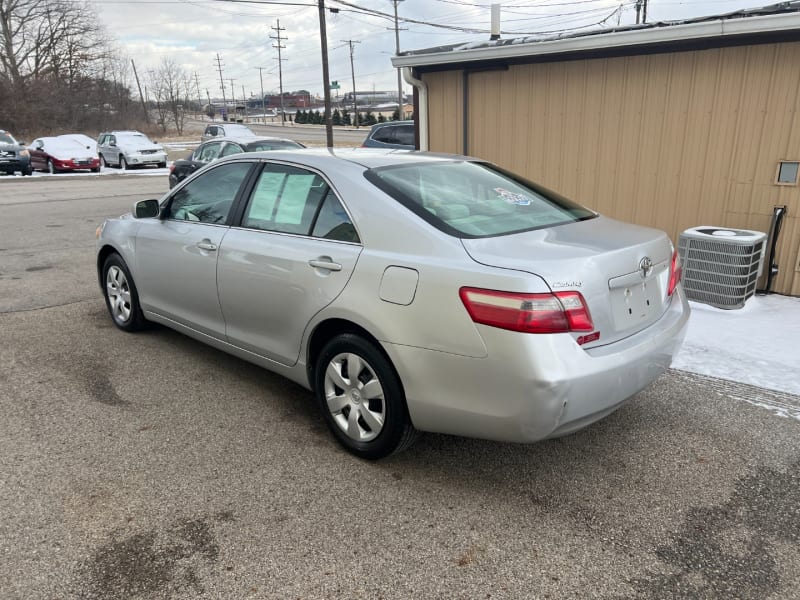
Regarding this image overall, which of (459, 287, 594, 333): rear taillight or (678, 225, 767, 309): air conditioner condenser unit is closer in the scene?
(459, 287, 594, 333): rear taillight

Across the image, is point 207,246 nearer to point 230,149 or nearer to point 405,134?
point 405,134

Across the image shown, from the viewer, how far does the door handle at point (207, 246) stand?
3.97 m

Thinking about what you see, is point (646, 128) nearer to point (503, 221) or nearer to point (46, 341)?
point (503, 221)

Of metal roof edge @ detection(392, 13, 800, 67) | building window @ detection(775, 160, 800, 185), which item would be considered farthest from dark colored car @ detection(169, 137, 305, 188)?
building window @ detection(775, 160, 800, 185)

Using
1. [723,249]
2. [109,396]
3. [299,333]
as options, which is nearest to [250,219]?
[299,333]

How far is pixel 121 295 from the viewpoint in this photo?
5.13 meters

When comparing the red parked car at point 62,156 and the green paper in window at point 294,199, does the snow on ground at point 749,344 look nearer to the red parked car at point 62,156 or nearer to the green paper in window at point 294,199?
the green paper in window at point 294,199

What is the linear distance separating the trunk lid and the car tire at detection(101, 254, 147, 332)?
323cm

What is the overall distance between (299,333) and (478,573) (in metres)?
1.56

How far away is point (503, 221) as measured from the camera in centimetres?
321

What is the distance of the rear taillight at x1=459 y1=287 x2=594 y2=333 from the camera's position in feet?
8.35

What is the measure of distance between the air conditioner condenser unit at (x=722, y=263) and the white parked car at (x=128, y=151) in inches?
954

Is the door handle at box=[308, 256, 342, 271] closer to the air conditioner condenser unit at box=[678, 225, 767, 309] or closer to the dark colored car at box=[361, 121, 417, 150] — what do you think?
the air conditioner condenser unit at box=[678, 225, 767, 309]

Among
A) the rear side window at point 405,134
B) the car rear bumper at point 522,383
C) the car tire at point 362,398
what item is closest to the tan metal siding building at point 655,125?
the rear side window at point 405,134
